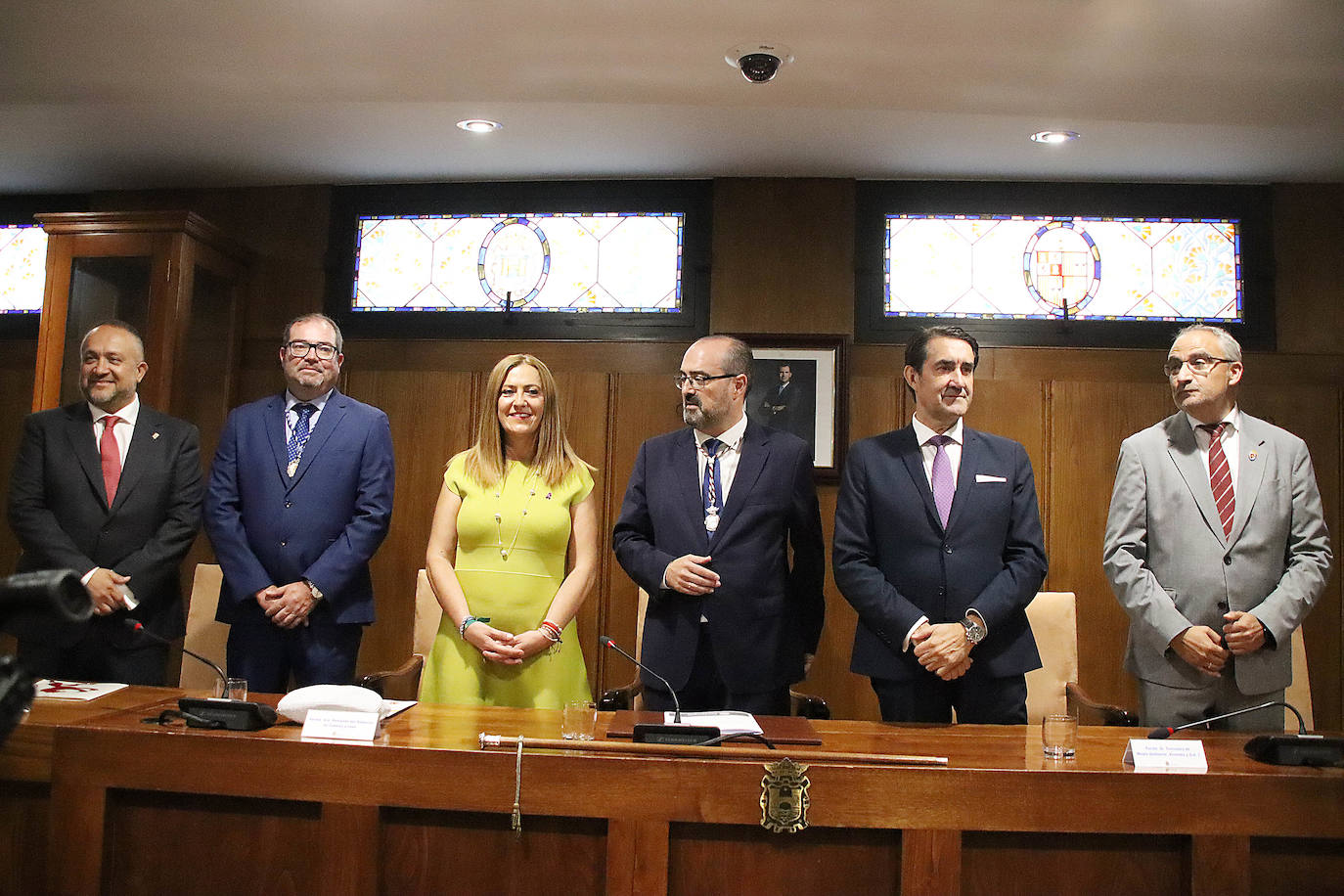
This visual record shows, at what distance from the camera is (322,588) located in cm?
303

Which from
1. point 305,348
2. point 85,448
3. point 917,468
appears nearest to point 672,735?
point 917,468

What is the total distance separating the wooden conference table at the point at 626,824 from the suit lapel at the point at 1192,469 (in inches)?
42.9

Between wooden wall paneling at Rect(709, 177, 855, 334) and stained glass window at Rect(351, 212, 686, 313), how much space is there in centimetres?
22

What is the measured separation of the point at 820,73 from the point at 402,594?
2.78 meters

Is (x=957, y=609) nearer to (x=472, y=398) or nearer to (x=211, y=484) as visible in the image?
(x=211, y=484)

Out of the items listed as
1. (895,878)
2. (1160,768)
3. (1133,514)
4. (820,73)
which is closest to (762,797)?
(895,878)

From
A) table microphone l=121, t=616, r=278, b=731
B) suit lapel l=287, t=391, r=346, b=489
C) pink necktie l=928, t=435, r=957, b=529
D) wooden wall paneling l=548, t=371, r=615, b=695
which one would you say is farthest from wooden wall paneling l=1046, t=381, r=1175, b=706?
table microphone l=121, t=616, r=278, b=731

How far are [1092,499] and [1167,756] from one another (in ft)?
8.52

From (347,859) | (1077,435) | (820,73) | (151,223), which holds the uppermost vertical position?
(820,73)

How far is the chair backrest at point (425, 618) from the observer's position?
12.1ft

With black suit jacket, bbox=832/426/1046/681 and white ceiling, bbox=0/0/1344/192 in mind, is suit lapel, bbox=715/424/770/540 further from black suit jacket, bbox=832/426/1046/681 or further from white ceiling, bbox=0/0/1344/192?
white ceiling, bbox=0/0/1344/192

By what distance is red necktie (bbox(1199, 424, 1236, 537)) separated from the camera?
9.36 feet

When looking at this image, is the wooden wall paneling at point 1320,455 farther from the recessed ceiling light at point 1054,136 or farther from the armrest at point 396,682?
the armrest at point 396,682

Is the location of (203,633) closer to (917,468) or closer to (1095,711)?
(917,468)
